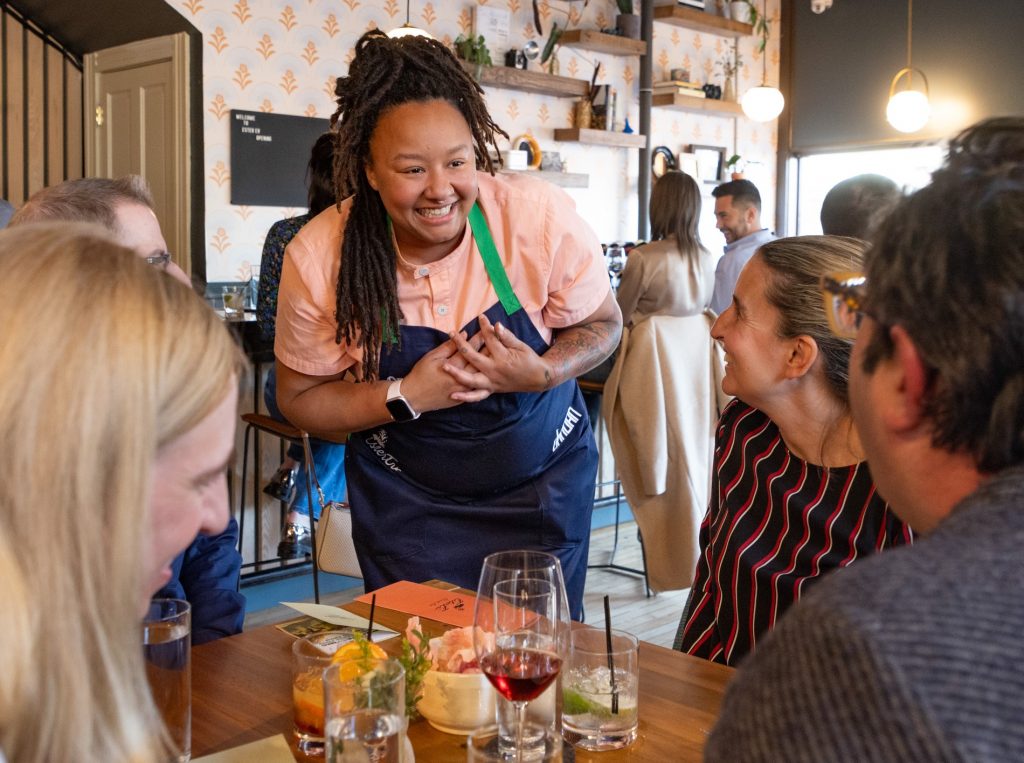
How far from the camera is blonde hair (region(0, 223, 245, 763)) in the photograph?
0.70 meters

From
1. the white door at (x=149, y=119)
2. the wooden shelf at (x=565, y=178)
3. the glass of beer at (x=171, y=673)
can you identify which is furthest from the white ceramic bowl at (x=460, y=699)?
the wooden shelf at (x=565, y=178)

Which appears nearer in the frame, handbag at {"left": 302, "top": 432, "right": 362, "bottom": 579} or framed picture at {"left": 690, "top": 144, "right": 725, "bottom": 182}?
handbag at {"left": 302, "top": 432, "right": 362, "bottom": 579}

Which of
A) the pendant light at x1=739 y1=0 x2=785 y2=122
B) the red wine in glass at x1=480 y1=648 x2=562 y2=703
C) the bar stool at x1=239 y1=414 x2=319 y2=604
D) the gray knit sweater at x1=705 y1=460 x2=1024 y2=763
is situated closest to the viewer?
the gray knit sweater at x1=705 y1=460 x2=1024 y2=763

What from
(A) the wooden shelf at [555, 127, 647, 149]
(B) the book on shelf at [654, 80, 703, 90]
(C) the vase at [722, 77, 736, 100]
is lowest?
(A) the wooden shelf at [555, 127, 647, 149]

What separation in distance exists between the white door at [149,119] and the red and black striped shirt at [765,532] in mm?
4177

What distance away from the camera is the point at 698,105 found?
7680 mm

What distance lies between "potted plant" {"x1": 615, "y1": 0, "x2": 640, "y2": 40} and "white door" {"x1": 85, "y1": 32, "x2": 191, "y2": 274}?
3.04 meters

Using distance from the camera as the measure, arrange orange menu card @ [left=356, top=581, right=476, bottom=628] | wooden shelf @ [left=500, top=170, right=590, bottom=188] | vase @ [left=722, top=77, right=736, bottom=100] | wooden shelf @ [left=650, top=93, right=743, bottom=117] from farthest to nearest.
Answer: vase @ [left=722, top=77, right=736, bottom=100] < wooden shelf @ [left=650, top=93, right=743, bottom=117] < wooden shelf @ [left=500, top=170, right=590, bottom=188] < orange menu card @ [left=356, top=581, right=476, bottom=628]

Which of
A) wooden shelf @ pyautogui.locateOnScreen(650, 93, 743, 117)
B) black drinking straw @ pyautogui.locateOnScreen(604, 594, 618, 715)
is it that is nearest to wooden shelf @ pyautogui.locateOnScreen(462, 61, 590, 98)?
wooden shelf @ pyautogui.locateOnScreen(650, 93, 743, 117)

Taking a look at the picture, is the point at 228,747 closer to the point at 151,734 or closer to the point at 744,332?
the point at 151,734

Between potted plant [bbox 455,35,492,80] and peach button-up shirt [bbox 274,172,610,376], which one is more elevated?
potted plant [bbox 455,35,492,80]

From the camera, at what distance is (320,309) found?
7.30 ft

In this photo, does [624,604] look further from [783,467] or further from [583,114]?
[583,114]

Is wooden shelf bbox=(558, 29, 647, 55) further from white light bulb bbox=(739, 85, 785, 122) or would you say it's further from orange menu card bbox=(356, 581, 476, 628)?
orange menu card bbox=(356, 581, 476, 628)
